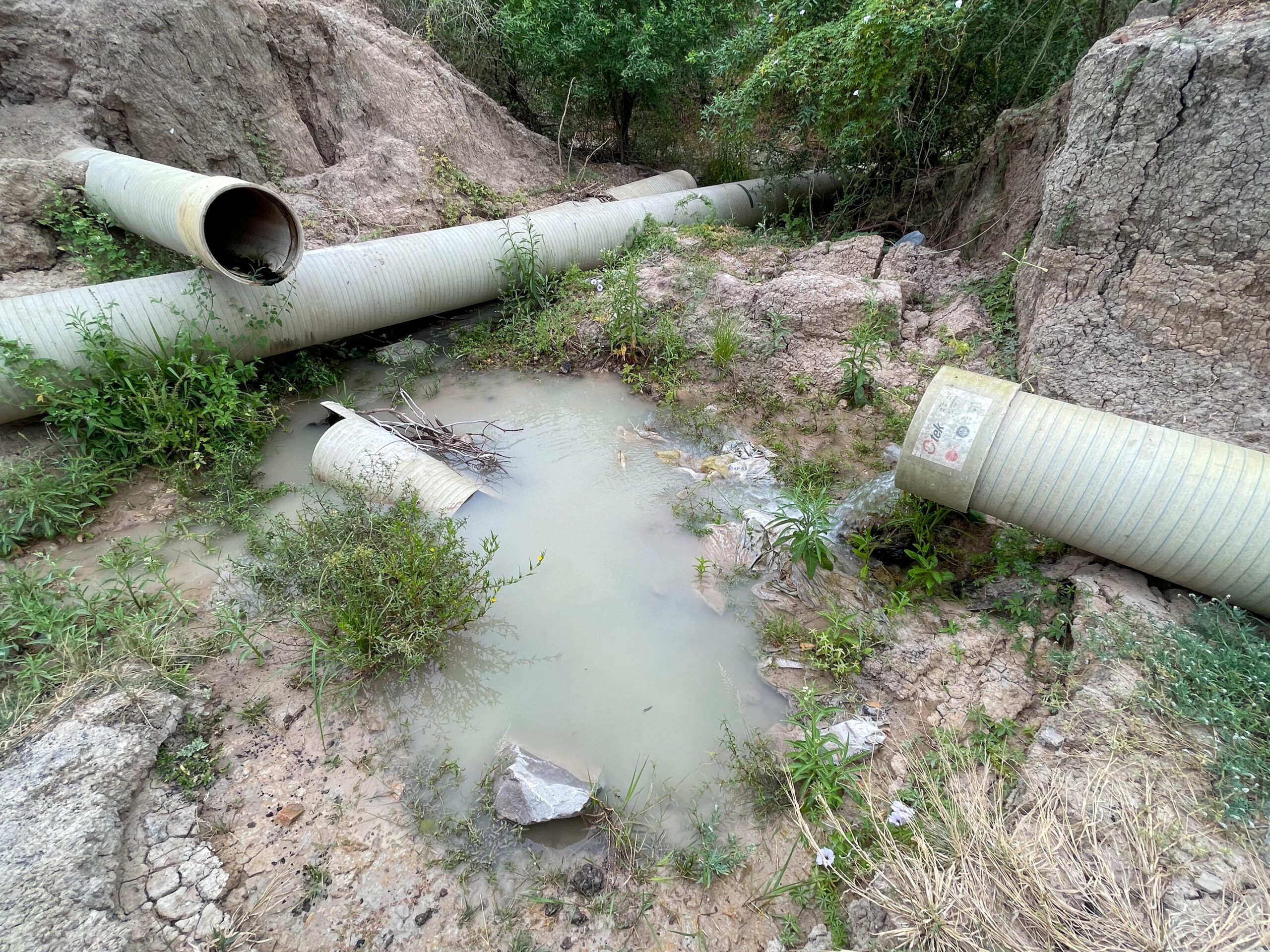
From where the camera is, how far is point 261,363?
461cm

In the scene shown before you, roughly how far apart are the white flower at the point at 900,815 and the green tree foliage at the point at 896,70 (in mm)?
5562

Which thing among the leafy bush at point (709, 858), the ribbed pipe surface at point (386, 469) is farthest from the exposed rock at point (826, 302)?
the leafy bush at point (709, 858)

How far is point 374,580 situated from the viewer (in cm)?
278

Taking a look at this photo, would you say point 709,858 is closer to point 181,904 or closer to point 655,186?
point 181,904

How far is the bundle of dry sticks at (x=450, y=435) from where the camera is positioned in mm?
3984

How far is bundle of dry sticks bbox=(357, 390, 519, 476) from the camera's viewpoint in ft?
13.1

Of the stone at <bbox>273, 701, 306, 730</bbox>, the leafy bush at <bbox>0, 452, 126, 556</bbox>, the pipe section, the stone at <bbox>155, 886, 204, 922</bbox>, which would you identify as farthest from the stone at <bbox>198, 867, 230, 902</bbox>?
the pipe section

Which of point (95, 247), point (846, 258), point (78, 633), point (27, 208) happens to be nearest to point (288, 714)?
point (78, 633)

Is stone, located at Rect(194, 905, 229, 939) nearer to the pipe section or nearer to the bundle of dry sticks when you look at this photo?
the bundle of dry sticks

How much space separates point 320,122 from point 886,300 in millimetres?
6195

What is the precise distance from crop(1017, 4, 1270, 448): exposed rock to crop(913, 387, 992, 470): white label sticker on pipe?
1217 mm

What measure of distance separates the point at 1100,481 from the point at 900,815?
1616 millimetres

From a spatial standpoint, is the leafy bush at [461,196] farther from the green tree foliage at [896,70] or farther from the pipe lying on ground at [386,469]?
the pipe lying on ground at [386,469]

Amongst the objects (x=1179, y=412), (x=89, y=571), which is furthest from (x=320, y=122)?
(x=1179, y=412)
